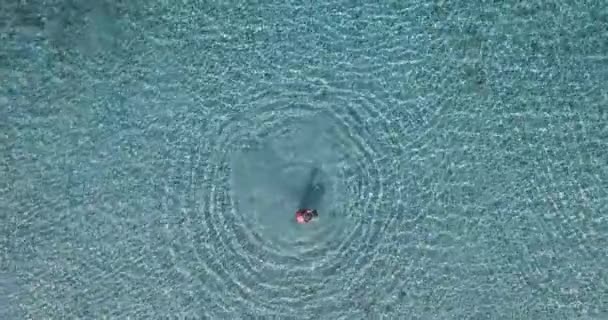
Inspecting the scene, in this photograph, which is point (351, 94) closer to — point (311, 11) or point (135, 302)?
point (311, 11)

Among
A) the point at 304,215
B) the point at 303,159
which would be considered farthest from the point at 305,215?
the point at 303,159

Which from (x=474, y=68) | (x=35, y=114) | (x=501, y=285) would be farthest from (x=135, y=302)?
(x=474, y=68)

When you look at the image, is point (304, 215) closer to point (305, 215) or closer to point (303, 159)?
point (305, 215)

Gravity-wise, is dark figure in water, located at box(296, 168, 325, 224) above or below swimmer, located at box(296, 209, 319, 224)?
above

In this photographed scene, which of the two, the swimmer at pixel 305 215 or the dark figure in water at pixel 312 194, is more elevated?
the dark figure in water at pixel 312 194
